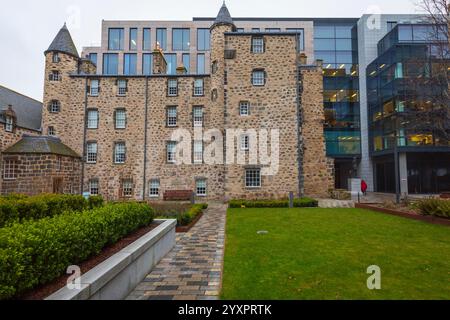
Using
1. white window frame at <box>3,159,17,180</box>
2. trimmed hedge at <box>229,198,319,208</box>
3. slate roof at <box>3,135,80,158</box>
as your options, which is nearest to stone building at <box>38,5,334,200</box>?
slate roof at <box>3,135,80,158</box>

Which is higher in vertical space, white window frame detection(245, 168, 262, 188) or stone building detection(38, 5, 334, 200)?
stone building detection(38, 5, 334, 200)

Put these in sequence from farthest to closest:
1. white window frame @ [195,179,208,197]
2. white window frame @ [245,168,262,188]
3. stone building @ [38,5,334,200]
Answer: white window frame @ [195,179,208,197]
stone building @ [38,5,334,200]
white window frame @ [245,168,262,188]

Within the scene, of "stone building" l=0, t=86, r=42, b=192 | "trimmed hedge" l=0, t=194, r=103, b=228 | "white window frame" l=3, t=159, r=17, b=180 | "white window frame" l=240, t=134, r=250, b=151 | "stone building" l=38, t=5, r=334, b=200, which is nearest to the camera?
"trimmed hedge" l=0, t=194, r=103, b=228

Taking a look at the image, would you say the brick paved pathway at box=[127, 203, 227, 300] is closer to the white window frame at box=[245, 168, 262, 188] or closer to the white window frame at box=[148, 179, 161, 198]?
the white window frame at box=[245, 168, 262, 188]

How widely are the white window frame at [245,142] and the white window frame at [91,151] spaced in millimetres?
14096

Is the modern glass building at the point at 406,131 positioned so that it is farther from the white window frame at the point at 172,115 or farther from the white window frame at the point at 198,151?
the white window frame at the point at 172,115

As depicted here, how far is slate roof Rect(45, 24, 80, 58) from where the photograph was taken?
23562mm

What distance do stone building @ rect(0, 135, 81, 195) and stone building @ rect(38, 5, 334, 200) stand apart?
2966mm

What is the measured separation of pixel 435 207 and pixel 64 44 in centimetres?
3066

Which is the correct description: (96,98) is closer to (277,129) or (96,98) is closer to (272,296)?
(277,129)

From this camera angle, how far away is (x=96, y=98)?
24.5m

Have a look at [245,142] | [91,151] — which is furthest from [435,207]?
[91,151]

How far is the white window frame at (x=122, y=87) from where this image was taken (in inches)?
969
